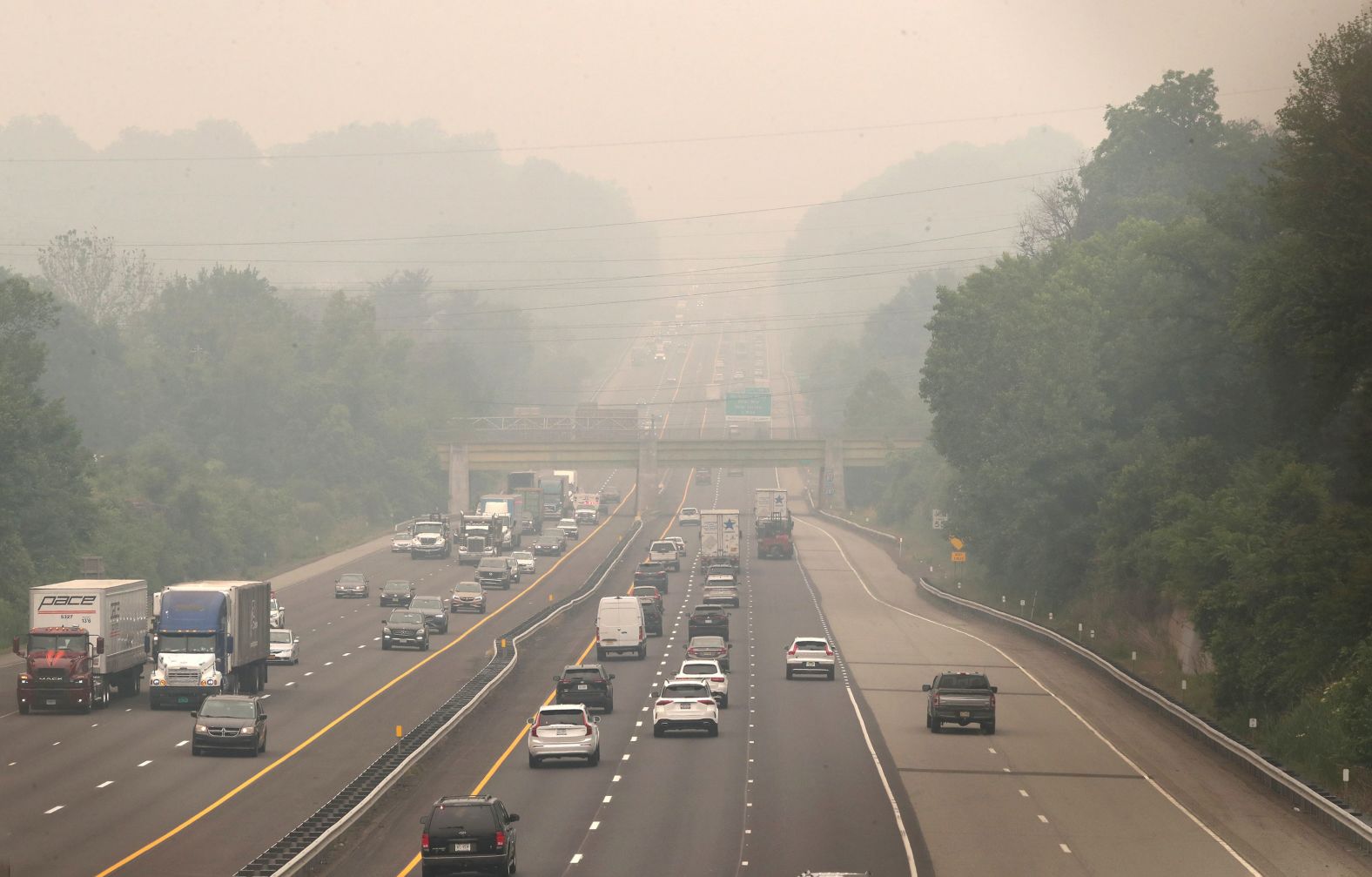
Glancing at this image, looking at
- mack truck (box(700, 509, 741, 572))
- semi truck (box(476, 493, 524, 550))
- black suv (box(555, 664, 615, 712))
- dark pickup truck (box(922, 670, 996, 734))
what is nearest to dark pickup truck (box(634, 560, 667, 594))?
mack truck (box(700, 509, 741, 572))

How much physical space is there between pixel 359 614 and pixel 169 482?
43.9 meters

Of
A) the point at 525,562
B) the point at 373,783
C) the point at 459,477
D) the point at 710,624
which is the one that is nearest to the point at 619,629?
the point at 710,624

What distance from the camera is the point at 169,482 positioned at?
127312mm

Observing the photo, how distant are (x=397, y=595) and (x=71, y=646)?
4053cm

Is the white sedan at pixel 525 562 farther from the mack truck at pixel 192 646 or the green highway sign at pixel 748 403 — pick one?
the green highway sign at pixel 748 403

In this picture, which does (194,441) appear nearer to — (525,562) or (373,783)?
(525,562)

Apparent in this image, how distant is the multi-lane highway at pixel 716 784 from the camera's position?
103 ft

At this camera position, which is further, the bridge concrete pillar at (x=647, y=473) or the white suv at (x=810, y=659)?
the bridge concrete pillar at (x=647, y=473)

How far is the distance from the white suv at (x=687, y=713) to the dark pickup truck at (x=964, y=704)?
231 inches

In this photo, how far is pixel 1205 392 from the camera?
76375 mm

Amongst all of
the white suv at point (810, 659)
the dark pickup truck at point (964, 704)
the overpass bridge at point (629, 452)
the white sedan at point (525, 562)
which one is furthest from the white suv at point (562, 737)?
the overpass bridge at point (629, 452)

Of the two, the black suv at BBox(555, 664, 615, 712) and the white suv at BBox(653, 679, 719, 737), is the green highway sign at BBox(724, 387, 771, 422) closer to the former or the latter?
the black suv at BBox(555, 664, 615, 712)

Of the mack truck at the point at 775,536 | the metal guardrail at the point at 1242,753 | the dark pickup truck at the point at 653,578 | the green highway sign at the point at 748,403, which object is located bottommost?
the metal guardrail at the point at 1242,753

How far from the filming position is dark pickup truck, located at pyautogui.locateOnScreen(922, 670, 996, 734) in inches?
1882
